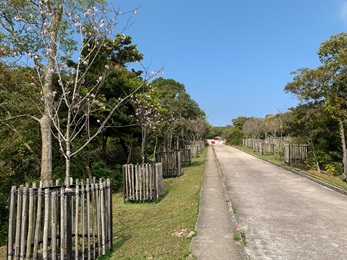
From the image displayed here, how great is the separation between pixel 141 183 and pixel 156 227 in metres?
3.35

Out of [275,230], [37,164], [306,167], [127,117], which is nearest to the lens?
[275,230]

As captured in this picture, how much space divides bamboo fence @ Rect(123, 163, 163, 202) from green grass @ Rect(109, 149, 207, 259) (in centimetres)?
27

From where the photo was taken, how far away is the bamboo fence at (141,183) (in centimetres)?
955

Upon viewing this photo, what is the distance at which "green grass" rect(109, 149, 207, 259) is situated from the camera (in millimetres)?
4727

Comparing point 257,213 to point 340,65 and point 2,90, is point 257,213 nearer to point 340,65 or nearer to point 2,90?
point 2,90

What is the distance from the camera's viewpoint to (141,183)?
956 cm

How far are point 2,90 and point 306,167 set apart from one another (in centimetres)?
1671

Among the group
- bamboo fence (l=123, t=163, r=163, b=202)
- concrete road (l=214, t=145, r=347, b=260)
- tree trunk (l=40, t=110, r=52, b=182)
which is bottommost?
concrete road (l=214, t=145, r=347, b=260)

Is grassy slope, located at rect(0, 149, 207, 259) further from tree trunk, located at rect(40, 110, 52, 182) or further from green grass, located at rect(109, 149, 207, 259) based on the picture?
tree trunk, located at rect(40, 110, 52, 182)

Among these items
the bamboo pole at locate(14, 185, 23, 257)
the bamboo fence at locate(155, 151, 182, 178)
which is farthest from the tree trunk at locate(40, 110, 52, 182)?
the bamboo fence at locate(155, 151, 182, 178)

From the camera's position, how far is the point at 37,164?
1145 centimetres

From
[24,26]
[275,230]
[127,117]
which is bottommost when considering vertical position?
[275,230]

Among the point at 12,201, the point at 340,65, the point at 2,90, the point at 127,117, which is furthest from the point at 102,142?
the point at 340,65

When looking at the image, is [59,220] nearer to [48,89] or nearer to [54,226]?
[54,226]
